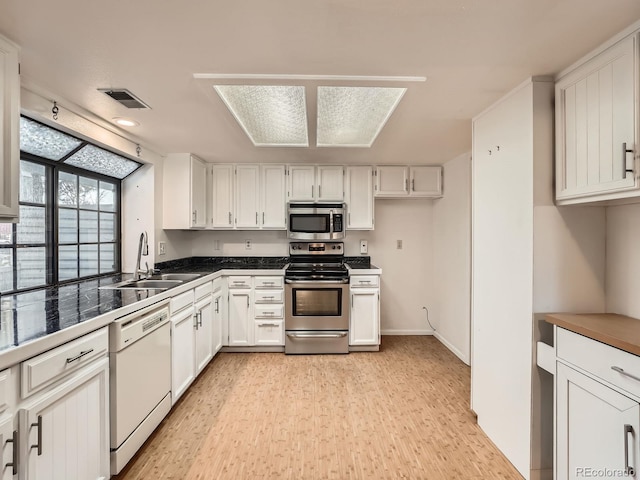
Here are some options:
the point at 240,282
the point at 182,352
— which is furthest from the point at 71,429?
the point at 240,282

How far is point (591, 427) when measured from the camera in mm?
1326

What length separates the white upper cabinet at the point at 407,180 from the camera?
379 centimetres

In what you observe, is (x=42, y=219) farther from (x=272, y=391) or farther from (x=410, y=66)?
(x=410, y=66)

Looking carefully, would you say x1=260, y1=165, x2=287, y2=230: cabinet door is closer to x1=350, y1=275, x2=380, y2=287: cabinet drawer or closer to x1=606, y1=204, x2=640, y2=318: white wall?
x1=350, y1=275, x2=380, y2=287: cabinet drawer

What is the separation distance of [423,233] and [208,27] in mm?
3462

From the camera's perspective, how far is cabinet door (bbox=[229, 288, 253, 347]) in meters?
3.46

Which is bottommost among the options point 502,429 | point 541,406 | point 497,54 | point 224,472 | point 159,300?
point 224,472

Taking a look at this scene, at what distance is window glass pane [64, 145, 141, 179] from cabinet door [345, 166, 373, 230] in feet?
7.45

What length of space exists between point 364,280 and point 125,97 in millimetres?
2644

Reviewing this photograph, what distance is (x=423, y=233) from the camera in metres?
4.14

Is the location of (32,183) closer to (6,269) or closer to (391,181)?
(6,269)

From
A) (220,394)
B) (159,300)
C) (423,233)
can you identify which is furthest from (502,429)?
(423,233)

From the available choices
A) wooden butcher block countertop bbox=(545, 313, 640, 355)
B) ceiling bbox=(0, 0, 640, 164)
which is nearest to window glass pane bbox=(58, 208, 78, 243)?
ceiling bbox=(0, 0, 640, 164)

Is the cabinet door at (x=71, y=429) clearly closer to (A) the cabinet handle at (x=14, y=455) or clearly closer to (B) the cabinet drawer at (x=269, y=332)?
(A) the cabinet handle at (x=14, y=455)
